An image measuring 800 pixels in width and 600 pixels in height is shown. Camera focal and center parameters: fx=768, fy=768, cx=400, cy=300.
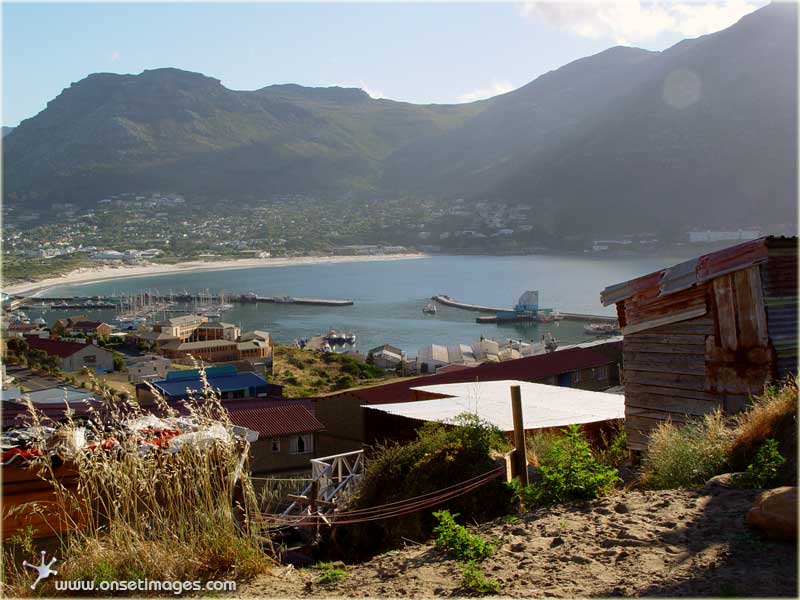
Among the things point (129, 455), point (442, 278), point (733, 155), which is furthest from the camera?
point (733, 155)

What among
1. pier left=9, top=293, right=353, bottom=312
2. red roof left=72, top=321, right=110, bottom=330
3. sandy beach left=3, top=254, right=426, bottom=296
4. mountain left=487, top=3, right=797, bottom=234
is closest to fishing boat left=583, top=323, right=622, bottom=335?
pier left=9, top=293, right=353, bottom=312

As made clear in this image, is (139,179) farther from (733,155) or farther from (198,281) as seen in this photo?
(733,155)

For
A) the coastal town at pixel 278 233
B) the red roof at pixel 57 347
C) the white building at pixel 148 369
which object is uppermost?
the coastal town at pixel 278 233

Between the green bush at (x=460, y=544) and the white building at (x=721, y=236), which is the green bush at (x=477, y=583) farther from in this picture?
the white building at (x=721, y=236)

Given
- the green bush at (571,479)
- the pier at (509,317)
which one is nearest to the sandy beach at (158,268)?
the pier at (509,317)

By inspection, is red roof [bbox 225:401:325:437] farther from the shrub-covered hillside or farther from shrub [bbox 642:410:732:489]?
the shrub-covered hillside

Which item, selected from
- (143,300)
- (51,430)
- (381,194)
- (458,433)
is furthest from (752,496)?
(381,194)

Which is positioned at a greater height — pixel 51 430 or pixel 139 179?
pixel 139 179
